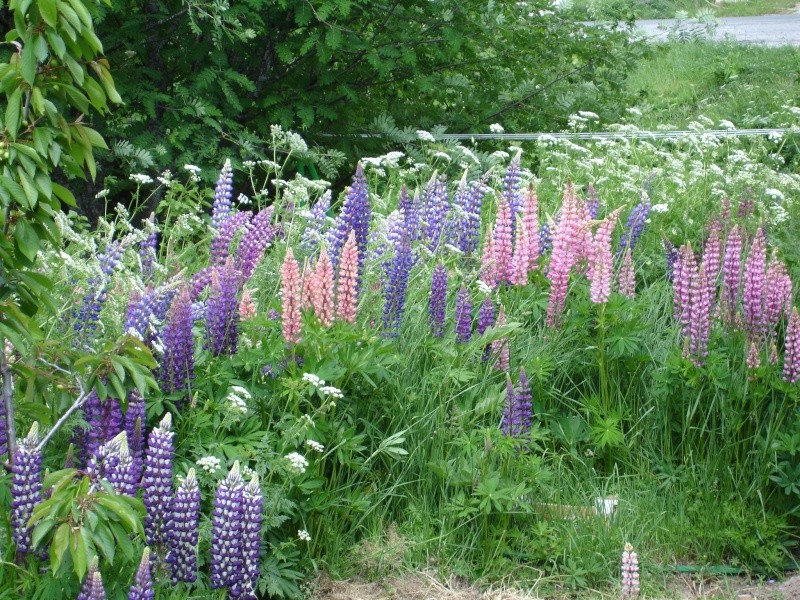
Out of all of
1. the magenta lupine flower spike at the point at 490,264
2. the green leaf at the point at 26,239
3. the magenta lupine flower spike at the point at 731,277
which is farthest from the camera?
the magenta lupine flower spike at the point at 490,264

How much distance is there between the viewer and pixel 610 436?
4.39m

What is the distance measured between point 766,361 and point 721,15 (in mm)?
20026

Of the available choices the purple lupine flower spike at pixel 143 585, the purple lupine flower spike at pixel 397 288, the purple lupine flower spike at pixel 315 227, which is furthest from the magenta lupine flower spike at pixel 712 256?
the purple lupine flower spike at pixel 143 585

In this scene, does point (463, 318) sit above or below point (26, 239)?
below

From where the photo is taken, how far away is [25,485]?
3.15 meters

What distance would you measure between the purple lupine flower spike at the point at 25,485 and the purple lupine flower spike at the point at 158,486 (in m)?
0.34

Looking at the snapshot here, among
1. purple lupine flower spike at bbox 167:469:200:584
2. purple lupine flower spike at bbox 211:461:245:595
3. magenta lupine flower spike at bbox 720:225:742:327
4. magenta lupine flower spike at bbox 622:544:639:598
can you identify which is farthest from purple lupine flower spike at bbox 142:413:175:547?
magenta lupine flower spike at bbox 720:225:742:327

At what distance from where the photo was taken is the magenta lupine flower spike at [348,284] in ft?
13.6

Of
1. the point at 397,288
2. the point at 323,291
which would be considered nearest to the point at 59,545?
the point at 323,291

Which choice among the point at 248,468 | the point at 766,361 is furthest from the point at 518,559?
the point at 766,361

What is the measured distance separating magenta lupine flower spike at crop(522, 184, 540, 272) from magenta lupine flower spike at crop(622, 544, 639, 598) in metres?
1.73

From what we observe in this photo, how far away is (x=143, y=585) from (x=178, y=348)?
1064mm

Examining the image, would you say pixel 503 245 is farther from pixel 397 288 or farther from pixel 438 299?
pixel 397 288

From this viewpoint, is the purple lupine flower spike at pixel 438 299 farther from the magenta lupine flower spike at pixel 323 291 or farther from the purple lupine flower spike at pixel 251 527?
the purple lupine flower spike at pixel 251 527
